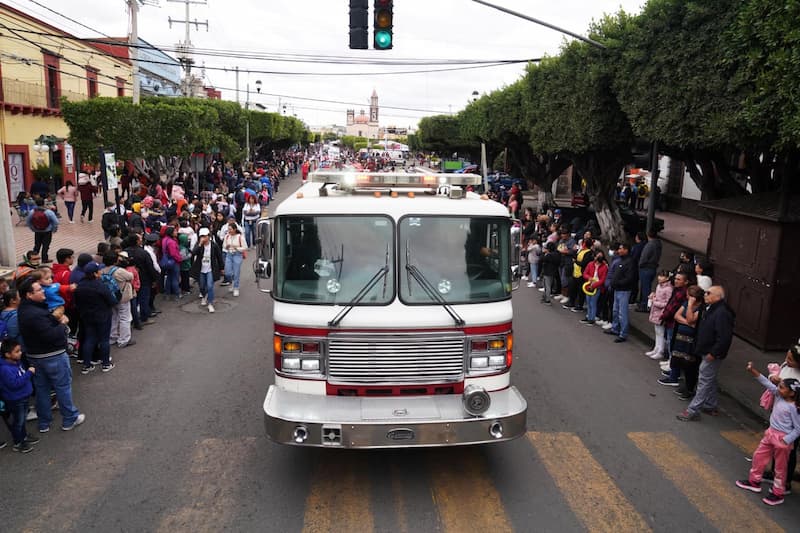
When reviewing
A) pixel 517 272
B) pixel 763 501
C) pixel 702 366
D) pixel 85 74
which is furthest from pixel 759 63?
pixel 85 74

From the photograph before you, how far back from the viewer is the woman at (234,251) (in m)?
13.1

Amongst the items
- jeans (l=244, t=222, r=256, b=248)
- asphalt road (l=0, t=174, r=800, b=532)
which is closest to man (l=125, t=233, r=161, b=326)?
asphalt road (l=0, t=174, r=800, b=532)

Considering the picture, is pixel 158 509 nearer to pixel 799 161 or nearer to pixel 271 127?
pixel 799 161

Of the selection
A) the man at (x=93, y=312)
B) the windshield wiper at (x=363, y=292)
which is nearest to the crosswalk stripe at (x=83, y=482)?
the man at (x=93, y=312)

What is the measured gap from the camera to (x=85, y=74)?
36031 mm

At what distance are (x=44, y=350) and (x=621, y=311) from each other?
9150mm

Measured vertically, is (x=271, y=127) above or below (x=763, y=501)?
above

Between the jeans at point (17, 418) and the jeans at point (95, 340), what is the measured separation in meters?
2.22

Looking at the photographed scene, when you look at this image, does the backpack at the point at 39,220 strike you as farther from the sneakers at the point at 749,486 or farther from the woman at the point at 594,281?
the sneakers at the point at 749,486

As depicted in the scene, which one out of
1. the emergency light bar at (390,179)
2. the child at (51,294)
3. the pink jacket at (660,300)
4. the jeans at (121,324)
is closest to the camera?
the emergency light bar at (390,179)

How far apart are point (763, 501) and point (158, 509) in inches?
227

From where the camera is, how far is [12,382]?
6.33 m

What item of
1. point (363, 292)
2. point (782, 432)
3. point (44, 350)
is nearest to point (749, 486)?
point (782, 432)

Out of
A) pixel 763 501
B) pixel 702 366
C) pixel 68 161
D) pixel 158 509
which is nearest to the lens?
pixel 158 509
